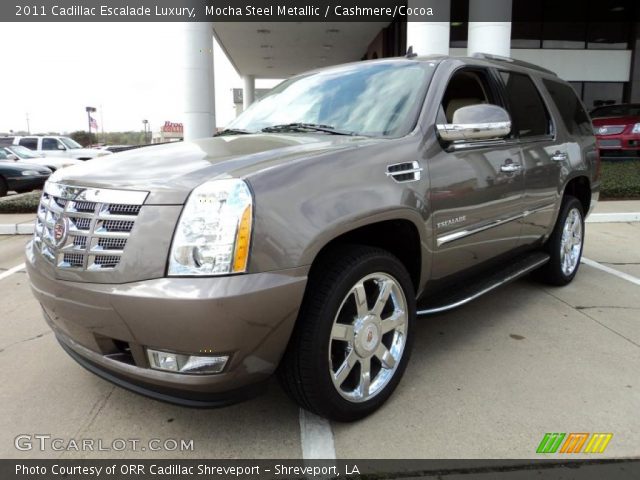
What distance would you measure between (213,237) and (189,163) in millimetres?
530

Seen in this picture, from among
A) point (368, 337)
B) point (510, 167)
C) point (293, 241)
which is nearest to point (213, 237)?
point (293, 241)

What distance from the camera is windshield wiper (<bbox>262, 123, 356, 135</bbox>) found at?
304 centimetres

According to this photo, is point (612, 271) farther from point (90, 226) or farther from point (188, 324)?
point (90, 226)

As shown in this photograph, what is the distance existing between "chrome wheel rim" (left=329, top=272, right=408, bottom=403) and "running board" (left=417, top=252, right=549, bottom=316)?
1.01 feet

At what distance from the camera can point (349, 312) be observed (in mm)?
2504

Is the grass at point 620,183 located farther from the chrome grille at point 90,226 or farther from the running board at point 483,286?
the chrome grille at point 90,226

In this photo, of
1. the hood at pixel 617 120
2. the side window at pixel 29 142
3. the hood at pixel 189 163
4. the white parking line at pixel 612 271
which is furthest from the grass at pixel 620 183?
the side window at pixel 29 142

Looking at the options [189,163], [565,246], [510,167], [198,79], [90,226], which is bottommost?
[565,246]

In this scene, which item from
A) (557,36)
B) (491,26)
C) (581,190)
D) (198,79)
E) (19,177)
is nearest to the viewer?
(581,190)

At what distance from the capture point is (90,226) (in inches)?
85.4

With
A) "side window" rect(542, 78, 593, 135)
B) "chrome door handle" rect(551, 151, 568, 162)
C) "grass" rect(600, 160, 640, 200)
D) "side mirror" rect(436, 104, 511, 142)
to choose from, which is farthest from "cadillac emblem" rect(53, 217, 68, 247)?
"grass" rect(600, 160, 640, 200)

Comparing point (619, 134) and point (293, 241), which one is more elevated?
point (619, 134)

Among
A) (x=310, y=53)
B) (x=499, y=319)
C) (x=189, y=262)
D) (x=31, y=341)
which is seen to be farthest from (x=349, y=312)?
(x=310, y=53)

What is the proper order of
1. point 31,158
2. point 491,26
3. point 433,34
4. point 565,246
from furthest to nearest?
1. point 31,158
2. point 433,34
3. point 491,26
4. point 565,246
